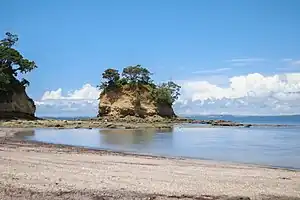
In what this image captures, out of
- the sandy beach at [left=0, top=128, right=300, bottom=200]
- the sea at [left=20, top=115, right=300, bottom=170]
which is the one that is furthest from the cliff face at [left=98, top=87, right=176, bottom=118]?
the sandy beach at [left=0, top=128, right=300, bottom=200]

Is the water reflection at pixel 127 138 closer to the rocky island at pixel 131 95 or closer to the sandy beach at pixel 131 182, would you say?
the sandy beach at pixel 131 182

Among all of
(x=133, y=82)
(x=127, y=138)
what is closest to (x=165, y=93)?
(x=133, y=82)

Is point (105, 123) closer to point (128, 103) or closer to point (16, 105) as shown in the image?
point (128, 103)

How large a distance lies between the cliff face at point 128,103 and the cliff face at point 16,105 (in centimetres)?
1937

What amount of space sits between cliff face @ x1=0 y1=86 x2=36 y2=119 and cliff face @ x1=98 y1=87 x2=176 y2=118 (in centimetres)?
1937

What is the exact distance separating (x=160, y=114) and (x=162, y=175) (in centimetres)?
8313

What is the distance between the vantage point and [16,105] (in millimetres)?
77500

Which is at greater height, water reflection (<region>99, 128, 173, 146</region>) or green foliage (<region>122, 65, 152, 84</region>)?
green foliage (<region>122, 65, 152, 84</region>)

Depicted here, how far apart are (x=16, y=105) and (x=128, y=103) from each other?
25.9 m

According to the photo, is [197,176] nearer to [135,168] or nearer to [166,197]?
[135,168]

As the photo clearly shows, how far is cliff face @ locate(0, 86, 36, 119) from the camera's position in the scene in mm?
74875

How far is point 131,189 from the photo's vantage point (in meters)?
12.3

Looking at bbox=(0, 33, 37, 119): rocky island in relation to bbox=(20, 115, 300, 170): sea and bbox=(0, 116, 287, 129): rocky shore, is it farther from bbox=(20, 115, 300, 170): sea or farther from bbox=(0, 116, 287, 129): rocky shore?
bbox=(20, 115, 300, 170): sea

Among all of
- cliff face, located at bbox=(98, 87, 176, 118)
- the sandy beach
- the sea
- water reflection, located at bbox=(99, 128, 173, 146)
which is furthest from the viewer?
cliff face, located at bbox=(98, 87, 176, 118)
